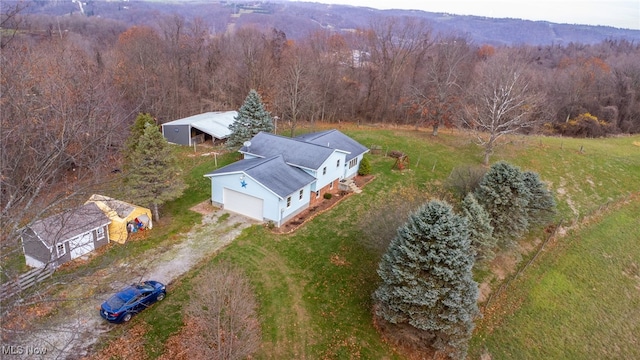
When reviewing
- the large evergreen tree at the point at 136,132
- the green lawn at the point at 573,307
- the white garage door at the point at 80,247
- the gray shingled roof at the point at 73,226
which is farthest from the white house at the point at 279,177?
the green lawn at the point at 573,307

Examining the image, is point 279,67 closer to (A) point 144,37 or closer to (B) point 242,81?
(B) point 242,81

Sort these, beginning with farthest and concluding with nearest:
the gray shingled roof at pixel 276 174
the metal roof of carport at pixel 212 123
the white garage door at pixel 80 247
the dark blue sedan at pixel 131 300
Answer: the metal roof of carport at pixel 212 123 < the gray shingled roof at pixel 276 174 < the white garage door at pixel 80 247 < the dark blue sedan at pixel 131 300

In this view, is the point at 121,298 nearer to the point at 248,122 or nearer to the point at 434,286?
the point at 434,286

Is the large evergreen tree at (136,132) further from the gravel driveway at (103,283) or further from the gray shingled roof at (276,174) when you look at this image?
the gravel driveway at (103,283)

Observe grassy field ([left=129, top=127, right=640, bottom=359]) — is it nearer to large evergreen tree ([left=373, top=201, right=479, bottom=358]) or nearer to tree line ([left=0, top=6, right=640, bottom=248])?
large evergreen tree ([left=373, top=201, right=479, bottom=358])

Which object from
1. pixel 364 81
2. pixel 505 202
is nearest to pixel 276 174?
pixel 505 202

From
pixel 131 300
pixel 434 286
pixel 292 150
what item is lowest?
pixel 131 300

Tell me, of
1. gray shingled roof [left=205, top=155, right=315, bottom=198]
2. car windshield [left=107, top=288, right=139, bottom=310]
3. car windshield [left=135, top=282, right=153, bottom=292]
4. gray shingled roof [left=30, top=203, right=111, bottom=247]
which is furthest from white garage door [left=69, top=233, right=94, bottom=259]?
gray shingled roof [left=205, top=155, right=315, bottom=198]

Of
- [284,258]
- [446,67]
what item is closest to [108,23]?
[446,67]
